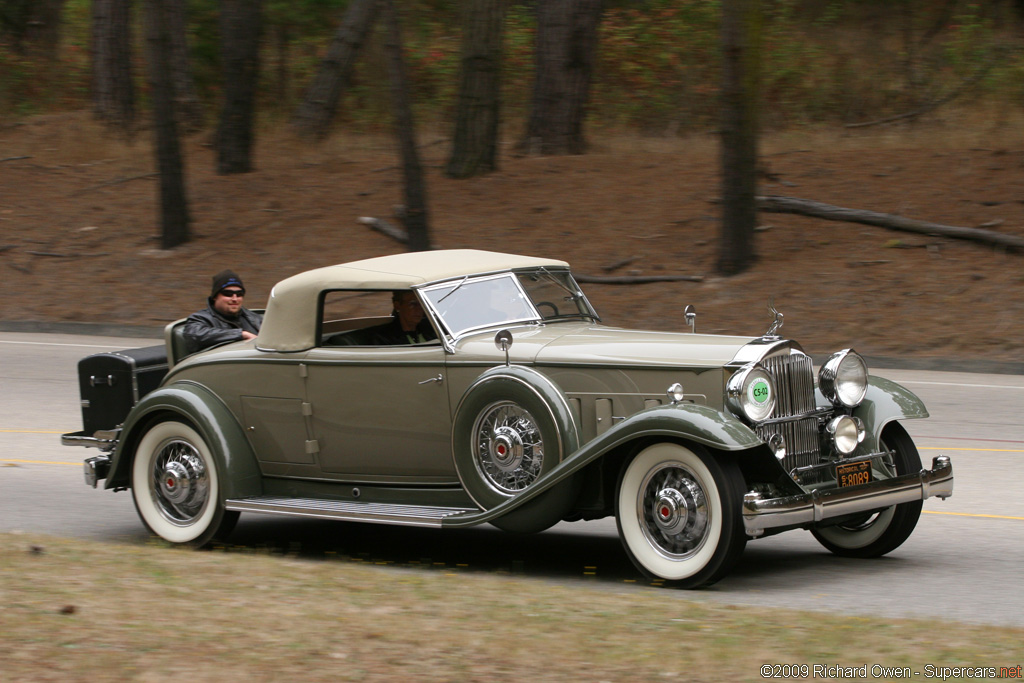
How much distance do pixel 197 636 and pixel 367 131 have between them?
23973 millimetres

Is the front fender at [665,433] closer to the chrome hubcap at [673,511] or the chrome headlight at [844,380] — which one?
the chrome hubcap at [673,511]

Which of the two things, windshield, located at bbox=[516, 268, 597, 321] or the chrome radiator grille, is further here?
windshield, located at bbox=[516, 268, 597, 321]

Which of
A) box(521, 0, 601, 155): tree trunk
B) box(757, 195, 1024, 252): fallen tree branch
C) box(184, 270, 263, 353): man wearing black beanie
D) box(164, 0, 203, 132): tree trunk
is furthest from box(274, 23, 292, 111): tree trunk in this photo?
box(184, 270, 263, 353): man wearing black beanie

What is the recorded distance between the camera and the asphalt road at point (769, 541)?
→ 6246mm

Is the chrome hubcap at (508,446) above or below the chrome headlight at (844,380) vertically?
below

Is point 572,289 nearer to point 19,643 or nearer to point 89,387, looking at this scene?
point 89,387

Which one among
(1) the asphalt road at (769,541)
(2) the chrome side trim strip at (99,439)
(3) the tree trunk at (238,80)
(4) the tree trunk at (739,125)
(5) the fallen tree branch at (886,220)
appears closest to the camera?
(1) the asphalt road at (769,541)

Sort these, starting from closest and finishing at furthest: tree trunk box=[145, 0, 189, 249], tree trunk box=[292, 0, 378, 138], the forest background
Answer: the forest background, tree trunk box=[145, 0, 189, 249], tree trunk box=[292, 0, 378, 138]

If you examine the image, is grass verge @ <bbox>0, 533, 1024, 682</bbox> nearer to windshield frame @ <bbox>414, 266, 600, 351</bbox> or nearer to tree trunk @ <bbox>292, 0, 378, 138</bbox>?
windshield frame @ <bbox>414, 266, 600, 351</bbox>

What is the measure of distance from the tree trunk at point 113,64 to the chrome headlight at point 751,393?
2432cm

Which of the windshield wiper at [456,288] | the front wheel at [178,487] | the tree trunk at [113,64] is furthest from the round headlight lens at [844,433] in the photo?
the tree trunk at [113,64]

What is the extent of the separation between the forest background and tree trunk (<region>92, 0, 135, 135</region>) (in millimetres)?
541

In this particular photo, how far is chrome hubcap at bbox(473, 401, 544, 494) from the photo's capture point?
6.86 m

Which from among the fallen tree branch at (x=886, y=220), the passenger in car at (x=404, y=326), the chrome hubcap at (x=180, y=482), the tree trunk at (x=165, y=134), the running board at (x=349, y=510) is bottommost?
the running board at (x=349, y=510)
